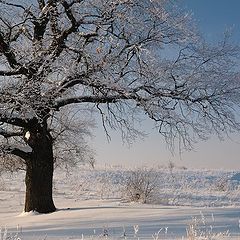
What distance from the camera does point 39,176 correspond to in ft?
44.9

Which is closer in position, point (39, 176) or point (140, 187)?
point (39, 176)

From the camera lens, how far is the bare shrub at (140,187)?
60.8ft

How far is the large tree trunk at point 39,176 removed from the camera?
44.4 ft

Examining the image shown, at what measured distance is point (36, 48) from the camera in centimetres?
1222

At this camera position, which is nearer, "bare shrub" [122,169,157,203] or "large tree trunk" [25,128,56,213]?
"large tree trunk" [25,128,56,213]

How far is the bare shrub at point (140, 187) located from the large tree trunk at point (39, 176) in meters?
5.32

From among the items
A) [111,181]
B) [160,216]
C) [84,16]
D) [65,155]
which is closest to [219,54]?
[84,16]

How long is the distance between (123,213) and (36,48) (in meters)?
4.64

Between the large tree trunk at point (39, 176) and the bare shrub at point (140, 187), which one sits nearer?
the large tree trunk at point (39, 176)

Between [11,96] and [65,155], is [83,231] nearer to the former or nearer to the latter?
[11,96]

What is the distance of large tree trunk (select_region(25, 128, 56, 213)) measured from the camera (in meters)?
13.5

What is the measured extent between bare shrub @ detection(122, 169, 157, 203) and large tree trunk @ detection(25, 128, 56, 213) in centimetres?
532

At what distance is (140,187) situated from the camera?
742 inches

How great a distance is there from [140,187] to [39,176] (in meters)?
6.09
